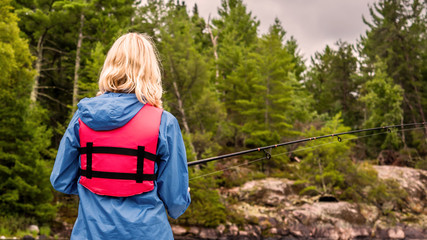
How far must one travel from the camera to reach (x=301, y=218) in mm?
16188

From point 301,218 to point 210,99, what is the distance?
7.87 metres

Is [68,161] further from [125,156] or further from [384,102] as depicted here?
[384,102]

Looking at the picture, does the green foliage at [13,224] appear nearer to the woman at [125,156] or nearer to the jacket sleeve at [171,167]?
the woman at [125,156]

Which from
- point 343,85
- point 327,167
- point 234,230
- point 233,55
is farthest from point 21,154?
point 343,85

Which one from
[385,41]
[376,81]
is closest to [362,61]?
[385,41]

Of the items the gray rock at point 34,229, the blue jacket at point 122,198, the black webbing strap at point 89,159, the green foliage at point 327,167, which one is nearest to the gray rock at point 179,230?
the gray rock at point 34,229

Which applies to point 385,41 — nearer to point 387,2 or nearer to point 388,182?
point 387,2

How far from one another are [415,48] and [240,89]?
15.5m

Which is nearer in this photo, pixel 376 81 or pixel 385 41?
pixel 376 81

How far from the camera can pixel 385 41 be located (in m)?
28.2

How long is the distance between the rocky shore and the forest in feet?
2.07

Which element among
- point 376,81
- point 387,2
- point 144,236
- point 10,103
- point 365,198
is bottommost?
point 365,198

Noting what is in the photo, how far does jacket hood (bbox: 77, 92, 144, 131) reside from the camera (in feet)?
5.71

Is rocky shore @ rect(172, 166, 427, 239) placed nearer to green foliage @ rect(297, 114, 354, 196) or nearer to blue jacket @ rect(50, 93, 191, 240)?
green foliage @ rect(297, 114, 354, 196)
